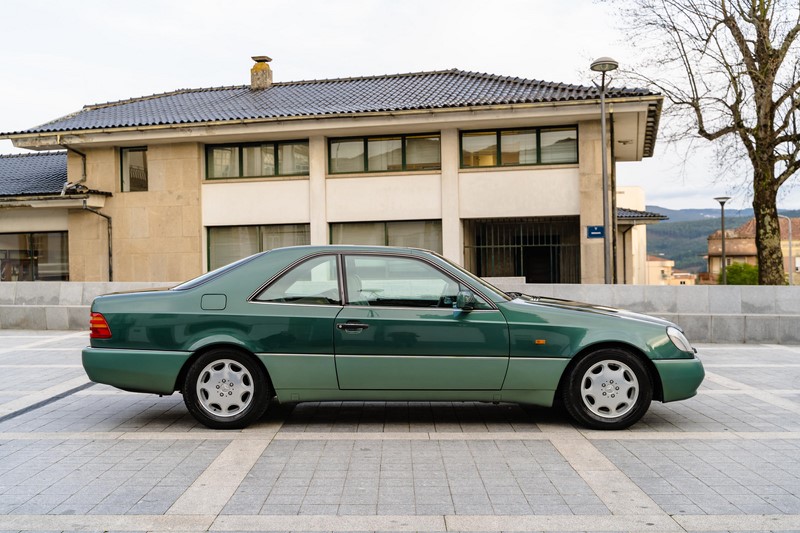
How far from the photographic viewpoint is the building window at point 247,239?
909 inches

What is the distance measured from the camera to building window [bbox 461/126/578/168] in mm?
21141

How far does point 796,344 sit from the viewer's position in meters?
12.9

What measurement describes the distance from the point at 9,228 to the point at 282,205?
31.4 ft

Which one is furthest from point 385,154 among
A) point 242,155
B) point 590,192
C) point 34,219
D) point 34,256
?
point 34,256

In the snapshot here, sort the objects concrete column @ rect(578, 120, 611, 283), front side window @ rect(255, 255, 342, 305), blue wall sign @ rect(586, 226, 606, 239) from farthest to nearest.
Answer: concrete column @ rect(578, 120, 611, 283)
blue wall sign @ rect(586, 226, 606, 239)
front side window @ rect(255, 255, 342, 305)

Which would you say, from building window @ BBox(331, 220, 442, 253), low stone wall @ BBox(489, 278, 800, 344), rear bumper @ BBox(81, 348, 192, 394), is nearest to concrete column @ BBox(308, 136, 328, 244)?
building window @ BBox(331, 220, 442, 253)

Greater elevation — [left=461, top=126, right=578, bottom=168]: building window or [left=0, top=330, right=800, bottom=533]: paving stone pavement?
[left=461, top=126, right=578, bottom=168]: building window

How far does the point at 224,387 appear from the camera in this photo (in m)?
6.02

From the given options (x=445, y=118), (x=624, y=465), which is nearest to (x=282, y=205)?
(x=445, y=118)

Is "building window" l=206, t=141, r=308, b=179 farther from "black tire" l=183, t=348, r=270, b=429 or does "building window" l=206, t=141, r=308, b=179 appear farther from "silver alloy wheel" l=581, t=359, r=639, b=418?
"silver alloy wheel" l=581, t=359, r=639, b=418

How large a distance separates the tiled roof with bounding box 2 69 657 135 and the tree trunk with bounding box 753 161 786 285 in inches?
245

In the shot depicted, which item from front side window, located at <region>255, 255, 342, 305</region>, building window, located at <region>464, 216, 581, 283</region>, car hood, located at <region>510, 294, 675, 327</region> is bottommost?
car hood, located at <region>510, 294, 675, 327</region>

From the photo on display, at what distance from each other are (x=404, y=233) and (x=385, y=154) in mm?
2447

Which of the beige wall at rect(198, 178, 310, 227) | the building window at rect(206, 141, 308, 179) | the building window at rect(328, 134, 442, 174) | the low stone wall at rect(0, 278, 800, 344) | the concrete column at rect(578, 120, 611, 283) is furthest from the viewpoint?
the building window at rect(206, 141, 308, 179)
